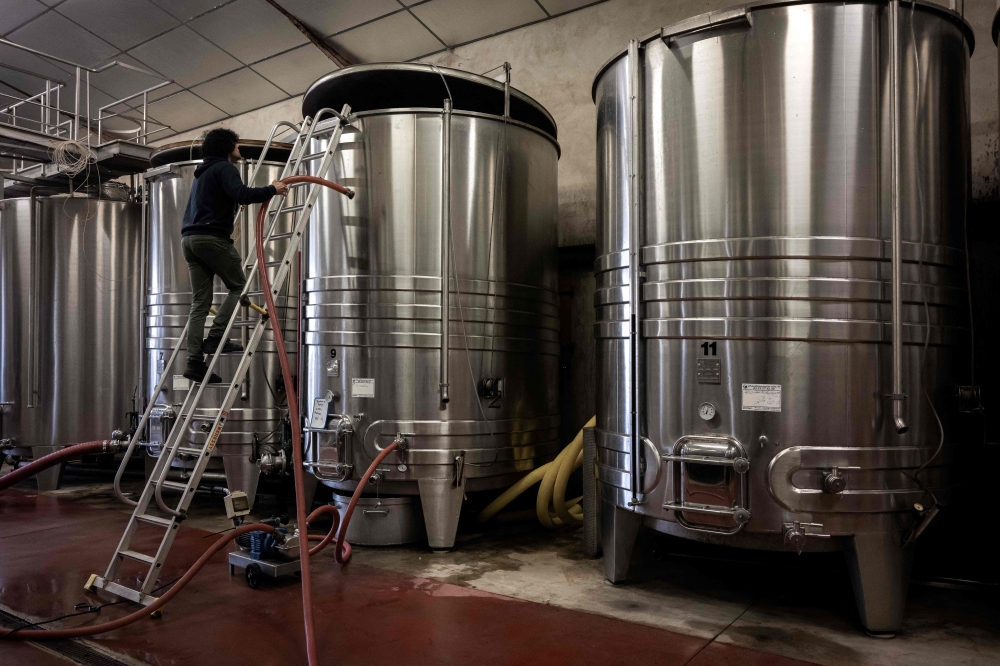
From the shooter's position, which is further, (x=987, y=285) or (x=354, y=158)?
(x=354, y=158)

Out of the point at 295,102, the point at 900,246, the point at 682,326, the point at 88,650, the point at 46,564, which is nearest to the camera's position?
the point at 88,650

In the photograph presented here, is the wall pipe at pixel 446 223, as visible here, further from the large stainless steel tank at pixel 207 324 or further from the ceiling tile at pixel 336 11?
the ceiling tile at pixel 336 11

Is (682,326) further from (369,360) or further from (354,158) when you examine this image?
(354,158)

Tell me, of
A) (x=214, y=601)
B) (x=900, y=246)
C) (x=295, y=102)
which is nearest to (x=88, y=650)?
(x=214, y=601)

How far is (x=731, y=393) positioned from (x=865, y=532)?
A: 3.26 feet

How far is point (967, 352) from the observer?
4223 mm

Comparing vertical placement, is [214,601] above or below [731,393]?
below

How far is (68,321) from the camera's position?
8.66m

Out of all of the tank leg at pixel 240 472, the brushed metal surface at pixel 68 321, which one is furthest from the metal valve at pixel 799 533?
the brushed metal surface at pixel 68 321

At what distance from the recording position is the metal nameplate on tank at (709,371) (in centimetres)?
401

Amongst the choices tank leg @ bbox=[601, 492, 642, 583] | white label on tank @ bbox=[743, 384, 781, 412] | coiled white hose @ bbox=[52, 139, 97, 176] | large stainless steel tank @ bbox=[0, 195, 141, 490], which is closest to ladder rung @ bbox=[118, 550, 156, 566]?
tank leg @ bbox=[601, 492, 642, 583]

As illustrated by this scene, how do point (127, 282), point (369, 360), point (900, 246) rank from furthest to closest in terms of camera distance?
point (127, 282) → point (369, 360) → point (900, 246)

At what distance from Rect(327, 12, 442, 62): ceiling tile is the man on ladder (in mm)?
3534

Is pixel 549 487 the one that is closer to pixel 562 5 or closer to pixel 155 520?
pixel 155 520
